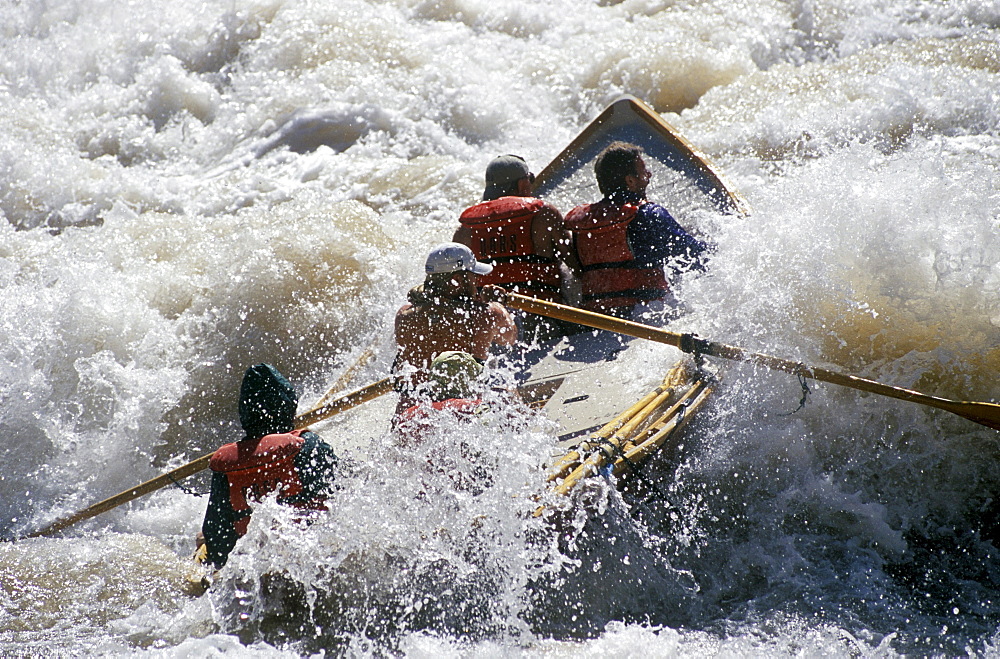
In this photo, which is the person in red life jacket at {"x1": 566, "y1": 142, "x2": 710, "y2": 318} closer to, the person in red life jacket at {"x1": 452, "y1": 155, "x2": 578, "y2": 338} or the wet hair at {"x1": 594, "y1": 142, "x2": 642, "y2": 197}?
the wet hair at {"x1": 594, "y1": 142, "x2": 642, "y2": 197}

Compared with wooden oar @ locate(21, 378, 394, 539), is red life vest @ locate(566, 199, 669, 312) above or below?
above

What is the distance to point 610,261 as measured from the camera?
14.2ft

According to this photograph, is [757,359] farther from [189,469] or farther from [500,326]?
[189,469]

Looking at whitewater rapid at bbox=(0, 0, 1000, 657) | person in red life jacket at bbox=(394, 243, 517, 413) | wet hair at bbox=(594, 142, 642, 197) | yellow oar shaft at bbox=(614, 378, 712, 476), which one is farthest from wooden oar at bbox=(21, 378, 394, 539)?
wet hair at bbox=(594, 142, 642, 197)

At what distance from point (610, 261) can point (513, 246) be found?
1.69 feet

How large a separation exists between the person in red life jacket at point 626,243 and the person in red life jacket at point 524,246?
110 millimetres

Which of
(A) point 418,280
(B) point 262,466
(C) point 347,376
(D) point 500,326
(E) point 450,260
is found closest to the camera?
(B) point 262,466

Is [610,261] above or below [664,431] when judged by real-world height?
above

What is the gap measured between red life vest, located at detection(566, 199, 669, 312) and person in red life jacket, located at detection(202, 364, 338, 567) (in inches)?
75.5

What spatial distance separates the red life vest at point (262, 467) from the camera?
281 centimetres

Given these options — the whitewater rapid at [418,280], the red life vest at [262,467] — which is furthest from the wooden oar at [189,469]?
the red life vest at [262,467]

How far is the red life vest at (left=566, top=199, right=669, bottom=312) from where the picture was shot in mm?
4258

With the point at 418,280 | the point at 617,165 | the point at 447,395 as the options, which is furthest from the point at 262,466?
the point at 418,280

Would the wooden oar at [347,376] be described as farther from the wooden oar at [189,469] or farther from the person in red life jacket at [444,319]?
the person in red life jacket at [444,319]
